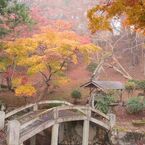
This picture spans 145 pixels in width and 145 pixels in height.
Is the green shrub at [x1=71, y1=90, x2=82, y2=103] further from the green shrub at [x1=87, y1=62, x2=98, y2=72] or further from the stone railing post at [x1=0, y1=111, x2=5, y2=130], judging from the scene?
the stone railing post at [x1=0, y1=111, x2=5, y2=130]

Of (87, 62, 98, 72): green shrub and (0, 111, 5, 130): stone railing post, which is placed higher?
(87, 62, 98, 72): green shrub

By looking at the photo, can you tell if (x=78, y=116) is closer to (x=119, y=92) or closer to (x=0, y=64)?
(x=0, y=64)

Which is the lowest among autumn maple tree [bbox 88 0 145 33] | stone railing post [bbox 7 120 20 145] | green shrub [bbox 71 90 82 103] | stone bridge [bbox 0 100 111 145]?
stone railing post [bbox 7 120 20 145]

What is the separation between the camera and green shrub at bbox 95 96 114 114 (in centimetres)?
2190

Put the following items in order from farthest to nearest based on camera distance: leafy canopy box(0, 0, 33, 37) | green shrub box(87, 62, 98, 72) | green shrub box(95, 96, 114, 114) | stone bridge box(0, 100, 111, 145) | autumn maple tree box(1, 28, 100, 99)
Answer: green shrub box(87, 62, 98, 72) < green shrub box(95, 96, 114, 114) < autumn maple tree box(1, 28, 100, 99) < leafy canopy box(0, 0, 33, 37) < stone bridge box(0, 100, 111, 145)

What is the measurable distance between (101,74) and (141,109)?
12.3 m

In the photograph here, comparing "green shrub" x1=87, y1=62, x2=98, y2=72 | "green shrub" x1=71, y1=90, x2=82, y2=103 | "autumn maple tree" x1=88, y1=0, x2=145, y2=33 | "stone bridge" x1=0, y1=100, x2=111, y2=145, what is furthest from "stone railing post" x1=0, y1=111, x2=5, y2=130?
"green shrub" x1=87, y1=62, x2=98, y2=72

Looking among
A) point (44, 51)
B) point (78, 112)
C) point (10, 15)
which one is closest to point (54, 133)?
point (78, 112)

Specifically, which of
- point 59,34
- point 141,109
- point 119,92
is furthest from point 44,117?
point 119,92

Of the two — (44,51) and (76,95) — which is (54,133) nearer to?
(44,51)

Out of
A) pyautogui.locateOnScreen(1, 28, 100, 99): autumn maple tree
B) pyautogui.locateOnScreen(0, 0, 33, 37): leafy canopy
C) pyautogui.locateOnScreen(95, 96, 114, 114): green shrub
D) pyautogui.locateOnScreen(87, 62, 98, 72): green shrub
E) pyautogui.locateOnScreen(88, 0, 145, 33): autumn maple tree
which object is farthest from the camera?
pyautogui.locateOnScreen(87, 62, 98, 72): green shrub

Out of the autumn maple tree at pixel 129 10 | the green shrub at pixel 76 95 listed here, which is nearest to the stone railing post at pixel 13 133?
the autumn maple tree at pixel 129 10

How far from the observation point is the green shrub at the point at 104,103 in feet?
71.9

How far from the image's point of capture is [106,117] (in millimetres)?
18812
